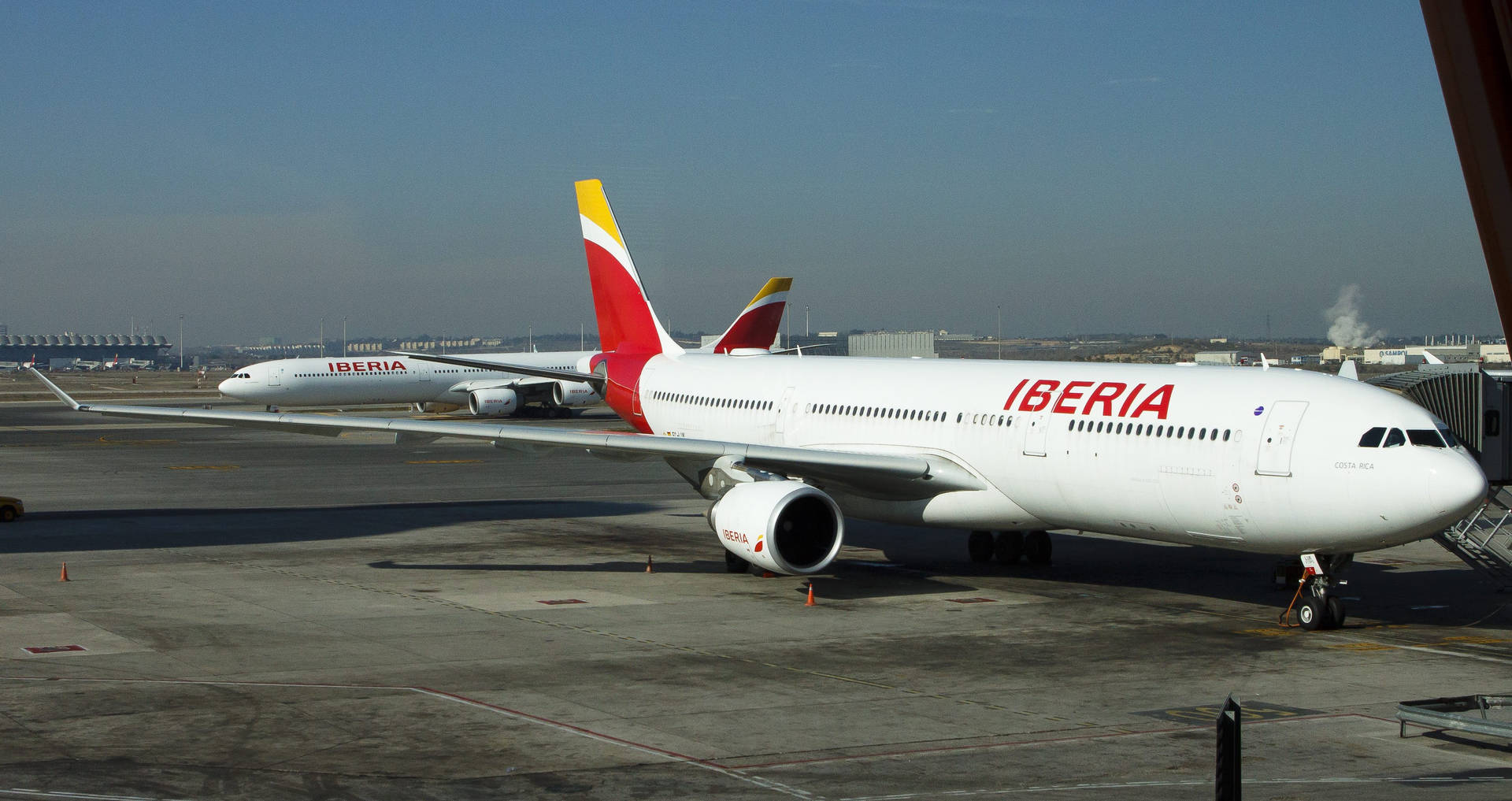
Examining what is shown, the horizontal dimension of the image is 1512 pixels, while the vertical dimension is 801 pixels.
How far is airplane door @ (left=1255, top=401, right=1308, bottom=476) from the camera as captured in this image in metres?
18.3

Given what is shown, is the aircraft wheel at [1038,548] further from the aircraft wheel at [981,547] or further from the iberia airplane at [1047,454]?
the aircraft wheel at [981,547]

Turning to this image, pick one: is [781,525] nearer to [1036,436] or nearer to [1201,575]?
[1036,436]

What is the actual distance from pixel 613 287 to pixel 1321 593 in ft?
64.7

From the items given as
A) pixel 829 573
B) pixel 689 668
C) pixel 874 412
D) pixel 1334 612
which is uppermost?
pixel 874 412

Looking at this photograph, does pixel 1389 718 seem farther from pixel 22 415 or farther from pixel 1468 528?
pixel 22 415

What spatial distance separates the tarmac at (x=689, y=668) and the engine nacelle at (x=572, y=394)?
3877 cm

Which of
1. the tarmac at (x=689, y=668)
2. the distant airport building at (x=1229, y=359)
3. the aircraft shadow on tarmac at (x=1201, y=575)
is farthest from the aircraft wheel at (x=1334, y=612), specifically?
the distant airport building at (x=1229, y=359)

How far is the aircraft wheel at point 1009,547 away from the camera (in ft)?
83.9

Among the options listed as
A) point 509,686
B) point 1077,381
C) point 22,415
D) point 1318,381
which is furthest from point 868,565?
point 22,415

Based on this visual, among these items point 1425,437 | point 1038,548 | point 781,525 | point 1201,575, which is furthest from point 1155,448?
point 1038,548

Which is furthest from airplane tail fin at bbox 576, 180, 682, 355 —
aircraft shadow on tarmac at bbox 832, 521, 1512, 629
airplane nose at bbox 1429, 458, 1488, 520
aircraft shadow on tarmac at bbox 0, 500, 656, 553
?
airplane nose at bbox 1429, 458, 1488, 520

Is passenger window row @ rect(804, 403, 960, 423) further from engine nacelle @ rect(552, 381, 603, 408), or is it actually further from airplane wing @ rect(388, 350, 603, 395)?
engine nacelle @ rect(552, 381, 603, 408)

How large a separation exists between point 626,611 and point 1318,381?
10.4 metres

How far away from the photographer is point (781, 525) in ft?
71.3
